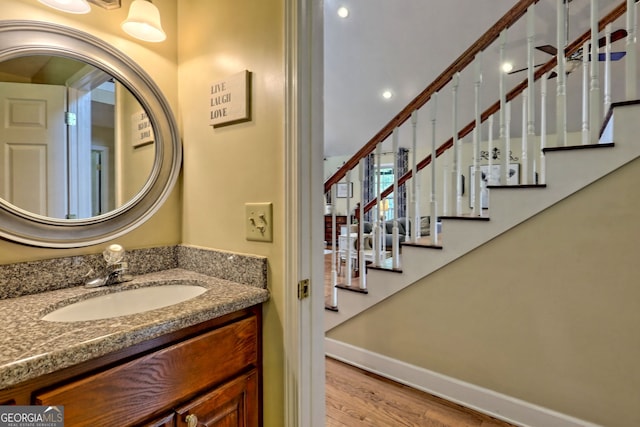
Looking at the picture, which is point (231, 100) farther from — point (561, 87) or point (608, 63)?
point (608, 63)

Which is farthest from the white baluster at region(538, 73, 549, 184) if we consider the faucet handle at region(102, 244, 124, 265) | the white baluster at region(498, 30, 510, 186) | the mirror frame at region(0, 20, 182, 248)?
the faucet handle at region(102, 244, 124, 265)

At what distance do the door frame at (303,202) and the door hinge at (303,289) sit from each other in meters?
0.01

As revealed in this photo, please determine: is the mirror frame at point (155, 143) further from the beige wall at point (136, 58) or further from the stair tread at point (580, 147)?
the stair tread at point (580, 147)

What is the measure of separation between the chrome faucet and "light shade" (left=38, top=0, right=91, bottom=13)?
2.47 ft

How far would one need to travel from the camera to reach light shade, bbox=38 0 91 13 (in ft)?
3.08

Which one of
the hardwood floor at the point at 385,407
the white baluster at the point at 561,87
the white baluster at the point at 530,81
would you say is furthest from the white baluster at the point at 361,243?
the white baluster at the point at 561,87

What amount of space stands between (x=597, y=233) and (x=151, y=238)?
1899mm

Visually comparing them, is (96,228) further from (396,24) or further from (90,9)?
(396,24)

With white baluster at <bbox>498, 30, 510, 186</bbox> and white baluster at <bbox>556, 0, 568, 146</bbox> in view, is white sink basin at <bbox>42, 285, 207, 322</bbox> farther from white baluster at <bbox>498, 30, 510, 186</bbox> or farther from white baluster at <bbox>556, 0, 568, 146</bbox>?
white baluster at <bbox>556, 0, 568, 146</bbox>

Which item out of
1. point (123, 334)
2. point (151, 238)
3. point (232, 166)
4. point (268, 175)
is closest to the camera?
point (123, 334)

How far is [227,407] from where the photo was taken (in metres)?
0.88

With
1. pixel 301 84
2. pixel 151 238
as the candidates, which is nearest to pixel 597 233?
pixel 301 84

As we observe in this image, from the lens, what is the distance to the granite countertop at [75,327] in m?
0.55

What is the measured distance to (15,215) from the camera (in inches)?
35.9
